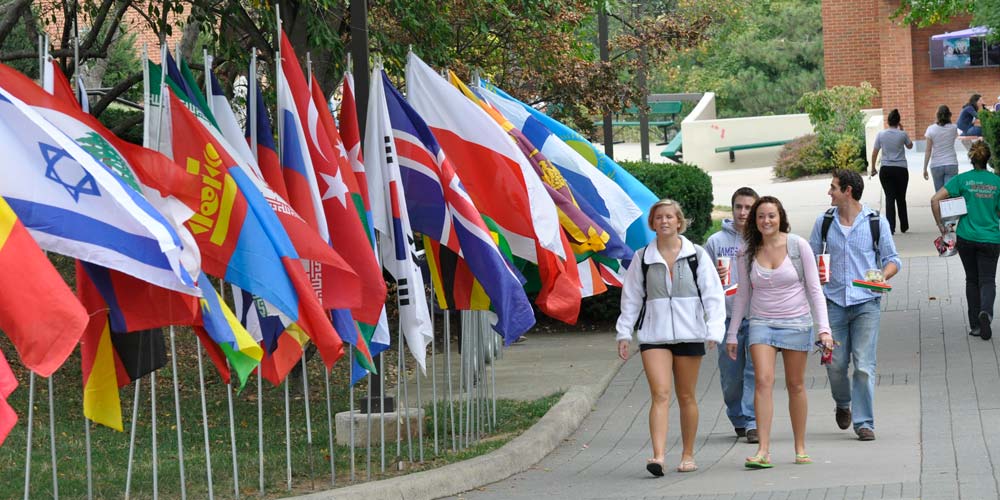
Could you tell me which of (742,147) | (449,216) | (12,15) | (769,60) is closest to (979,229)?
(449,216)

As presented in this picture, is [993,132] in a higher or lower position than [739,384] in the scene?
higher

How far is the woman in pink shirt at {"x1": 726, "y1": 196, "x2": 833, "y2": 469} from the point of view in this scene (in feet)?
29.5

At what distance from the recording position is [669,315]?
887cm

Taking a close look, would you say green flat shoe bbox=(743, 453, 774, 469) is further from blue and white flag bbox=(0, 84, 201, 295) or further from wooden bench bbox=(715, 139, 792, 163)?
wooden bench bbox=(715, 139, 792, 163)

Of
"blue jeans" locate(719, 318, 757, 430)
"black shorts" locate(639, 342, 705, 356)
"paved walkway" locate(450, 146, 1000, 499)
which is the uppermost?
"black shorts" locate(639, 342, 705, 356)

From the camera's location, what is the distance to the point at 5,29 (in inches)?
504

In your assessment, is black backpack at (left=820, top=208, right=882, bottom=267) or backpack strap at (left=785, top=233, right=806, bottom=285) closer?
backpack strap at (left=785, top=233, right=806, bottom=285)

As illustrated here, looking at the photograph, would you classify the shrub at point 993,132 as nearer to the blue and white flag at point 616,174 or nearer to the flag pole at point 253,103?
the blue and white flag at point 616,174

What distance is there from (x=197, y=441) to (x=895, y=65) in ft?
96.8

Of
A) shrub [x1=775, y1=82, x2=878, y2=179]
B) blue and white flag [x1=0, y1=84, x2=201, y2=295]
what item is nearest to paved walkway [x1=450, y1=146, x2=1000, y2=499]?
blue and white flag [x1=0, y1=84, x2=201, y2=295]

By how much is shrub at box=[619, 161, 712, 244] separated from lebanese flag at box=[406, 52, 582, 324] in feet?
22.7

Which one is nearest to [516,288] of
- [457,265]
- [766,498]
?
[457,265]

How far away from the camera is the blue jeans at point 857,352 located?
31.5 feet

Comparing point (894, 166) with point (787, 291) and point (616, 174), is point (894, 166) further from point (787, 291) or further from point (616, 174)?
point (787, 291)
